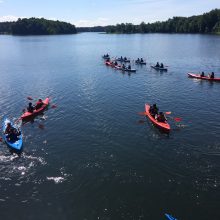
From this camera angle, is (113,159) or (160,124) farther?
(160,124)

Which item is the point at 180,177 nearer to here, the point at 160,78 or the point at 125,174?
the point at 125,174

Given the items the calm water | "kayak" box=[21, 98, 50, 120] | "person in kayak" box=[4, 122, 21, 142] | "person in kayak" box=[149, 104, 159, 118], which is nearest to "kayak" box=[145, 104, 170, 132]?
"person in kayak" box=[149, 104, 159, 118]

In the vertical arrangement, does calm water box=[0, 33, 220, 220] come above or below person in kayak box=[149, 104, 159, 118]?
below

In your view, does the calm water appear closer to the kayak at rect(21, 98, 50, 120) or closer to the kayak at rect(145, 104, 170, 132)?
the kayak at rect(145, 104, 170, 132)

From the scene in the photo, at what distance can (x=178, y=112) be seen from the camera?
132 feet

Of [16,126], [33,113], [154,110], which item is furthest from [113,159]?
[33,113]

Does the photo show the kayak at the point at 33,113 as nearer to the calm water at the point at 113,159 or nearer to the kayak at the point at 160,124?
the calm water at the point at 113,159

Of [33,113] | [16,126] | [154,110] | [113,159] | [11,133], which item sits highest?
[154,110]

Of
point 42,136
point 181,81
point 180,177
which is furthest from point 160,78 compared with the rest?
point 180,177

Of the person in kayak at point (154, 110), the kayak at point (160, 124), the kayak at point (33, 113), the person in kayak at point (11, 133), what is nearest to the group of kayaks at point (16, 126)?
the kayak at point (33, 113)

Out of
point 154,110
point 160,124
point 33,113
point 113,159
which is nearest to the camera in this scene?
point 113,159

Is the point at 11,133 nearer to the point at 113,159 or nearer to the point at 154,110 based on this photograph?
the point at 113,159

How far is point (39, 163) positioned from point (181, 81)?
38906 mm

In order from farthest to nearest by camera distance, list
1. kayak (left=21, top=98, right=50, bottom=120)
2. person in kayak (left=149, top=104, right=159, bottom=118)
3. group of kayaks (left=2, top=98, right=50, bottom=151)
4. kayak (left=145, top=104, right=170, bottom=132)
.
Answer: kayak (left=21, top=98, right=50, bottom=120)
person in kayak (left=149, top=104, right=159, bottom=118)
kayak (left=145, top=104, right=170, bottom=132)
group of kayaks (left=2, top=98, right=50, bottom=151)
